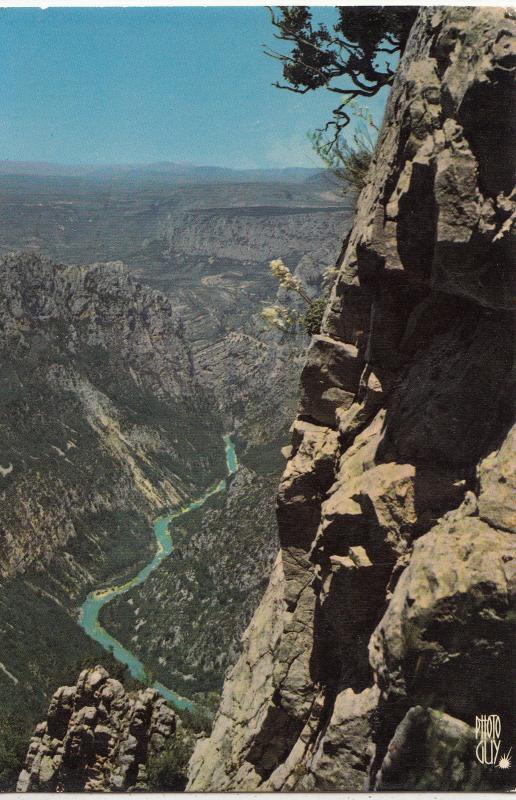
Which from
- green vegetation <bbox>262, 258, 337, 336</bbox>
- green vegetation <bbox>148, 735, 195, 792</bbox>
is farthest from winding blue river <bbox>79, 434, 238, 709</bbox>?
green vegetation <bbox>262, 258, 337, 336</bbox>

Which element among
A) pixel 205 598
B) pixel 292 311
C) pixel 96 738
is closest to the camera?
pixel 292 311

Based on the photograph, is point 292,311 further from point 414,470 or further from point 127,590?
point 127,590

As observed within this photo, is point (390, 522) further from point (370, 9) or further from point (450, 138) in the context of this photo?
point (370, 9)

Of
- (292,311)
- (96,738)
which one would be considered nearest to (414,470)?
(292,311)

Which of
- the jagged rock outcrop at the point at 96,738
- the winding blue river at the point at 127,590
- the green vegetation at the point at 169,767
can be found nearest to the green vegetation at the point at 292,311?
the green vegetation at the point at 169,767

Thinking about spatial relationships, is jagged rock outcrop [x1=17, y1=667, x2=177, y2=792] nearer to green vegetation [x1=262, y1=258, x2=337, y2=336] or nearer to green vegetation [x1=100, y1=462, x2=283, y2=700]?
green vegetation [x1=262, y1=258, x2=337, y2=336]

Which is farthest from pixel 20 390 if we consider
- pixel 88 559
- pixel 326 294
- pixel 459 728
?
pixel 459 728
